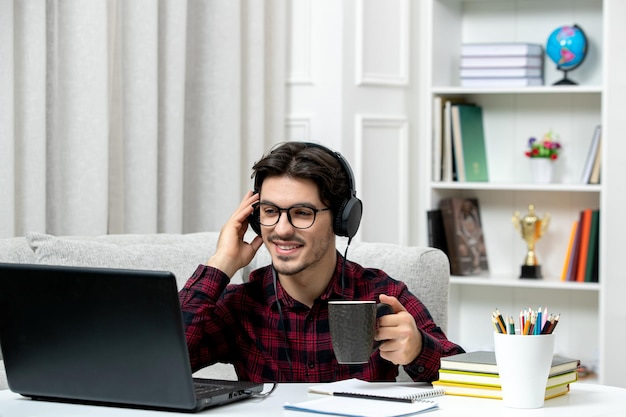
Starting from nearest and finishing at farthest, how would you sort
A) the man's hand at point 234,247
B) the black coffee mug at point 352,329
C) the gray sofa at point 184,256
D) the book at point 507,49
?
the black coffee mug at point 352,329, the man's hand at point 234,247, the gray sofa at point 184,256, the book at point 507,49

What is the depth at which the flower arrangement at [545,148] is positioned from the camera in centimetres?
370

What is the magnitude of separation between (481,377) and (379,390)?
0.48 ft

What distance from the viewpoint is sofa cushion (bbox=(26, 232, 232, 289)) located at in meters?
2.30

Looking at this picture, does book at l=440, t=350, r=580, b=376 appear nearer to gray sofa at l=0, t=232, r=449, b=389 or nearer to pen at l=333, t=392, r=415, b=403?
pen at l=333, t=392, r=415, b=403

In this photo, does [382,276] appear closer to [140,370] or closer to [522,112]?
[140,370]

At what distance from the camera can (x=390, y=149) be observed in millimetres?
3725

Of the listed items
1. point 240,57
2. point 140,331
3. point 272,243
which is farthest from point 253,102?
point 140,331

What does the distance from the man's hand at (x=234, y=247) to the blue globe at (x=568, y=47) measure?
2116 mm

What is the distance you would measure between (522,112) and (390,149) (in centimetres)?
58

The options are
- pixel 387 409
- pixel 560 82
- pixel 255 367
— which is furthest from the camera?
pixel 560 82

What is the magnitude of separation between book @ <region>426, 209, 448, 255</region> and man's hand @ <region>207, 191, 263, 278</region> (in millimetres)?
1913

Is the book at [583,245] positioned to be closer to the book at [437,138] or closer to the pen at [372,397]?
the book at [437,138]

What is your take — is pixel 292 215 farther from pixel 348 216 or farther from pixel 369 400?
pixel 369 400

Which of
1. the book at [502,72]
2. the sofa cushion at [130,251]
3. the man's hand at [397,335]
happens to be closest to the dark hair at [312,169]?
the man's hand at [397,335]
